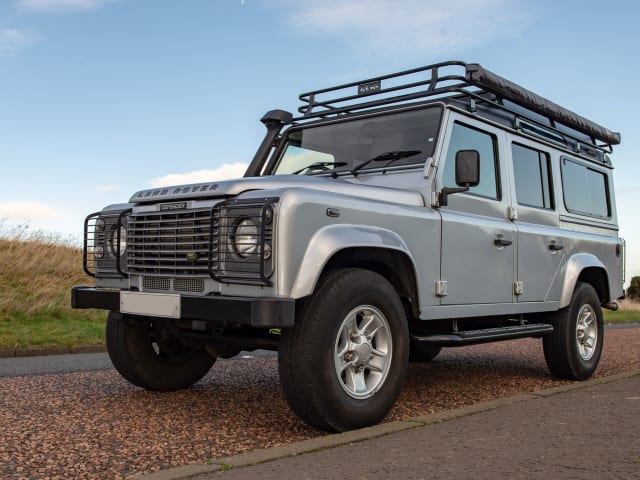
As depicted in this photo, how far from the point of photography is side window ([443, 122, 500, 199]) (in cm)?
578

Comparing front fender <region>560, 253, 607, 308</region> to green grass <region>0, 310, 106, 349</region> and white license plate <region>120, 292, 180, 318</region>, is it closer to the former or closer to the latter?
white license plate <region>120, 292, 180, 318</region>

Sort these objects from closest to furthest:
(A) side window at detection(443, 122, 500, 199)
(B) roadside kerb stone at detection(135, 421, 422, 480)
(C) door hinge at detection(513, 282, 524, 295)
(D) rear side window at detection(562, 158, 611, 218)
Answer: (B) roadside kerb stone at detection(135, 421, 422, 480) < (A) side window at detection(443, 122, 500, 199) < (C) door hinge at detection(513, 282, 524, 295) < (D) rear side window at detection(562, 158, 611, 218)

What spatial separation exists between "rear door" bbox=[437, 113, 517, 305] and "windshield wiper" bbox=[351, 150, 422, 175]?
27 cm

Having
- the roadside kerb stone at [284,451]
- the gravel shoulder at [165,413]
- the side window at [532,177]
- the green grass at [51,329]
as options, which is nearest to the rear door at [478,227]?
the side window at [532,177]

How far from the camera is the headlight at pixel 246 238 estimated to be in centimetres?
431

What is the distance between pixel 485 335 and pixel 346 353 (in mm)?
1726

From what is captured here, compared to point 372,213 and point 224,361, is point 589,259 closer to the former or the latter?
point 372,213

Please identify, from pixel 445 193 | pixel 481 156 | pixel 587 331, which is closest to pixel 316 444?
pixel 445 193

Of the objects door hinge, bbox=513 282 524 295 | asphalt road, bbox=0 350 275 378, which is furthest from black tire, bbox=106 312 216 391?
door hinge, bbox=513 282 524 295

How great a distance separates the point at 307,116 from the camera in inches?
272

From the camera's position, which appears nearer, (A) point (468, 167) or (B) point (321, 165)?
(A) point (468, 167)

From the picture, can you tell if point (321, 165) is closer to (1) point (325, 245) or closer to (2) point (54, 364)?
(1) point (325, 245)

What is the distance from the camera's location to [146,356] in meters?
5.76

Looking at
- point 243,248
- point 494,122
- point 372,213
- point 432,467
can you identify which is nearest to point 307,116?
point 494,122
